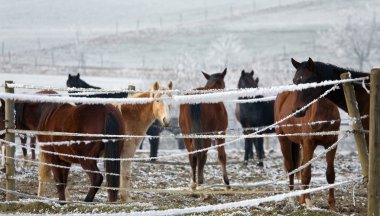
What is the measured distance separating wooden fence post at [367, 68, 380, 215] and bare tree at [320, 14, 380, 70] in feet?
234

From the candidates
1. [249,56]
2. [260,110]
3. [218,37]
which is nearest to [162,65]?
[249,56]

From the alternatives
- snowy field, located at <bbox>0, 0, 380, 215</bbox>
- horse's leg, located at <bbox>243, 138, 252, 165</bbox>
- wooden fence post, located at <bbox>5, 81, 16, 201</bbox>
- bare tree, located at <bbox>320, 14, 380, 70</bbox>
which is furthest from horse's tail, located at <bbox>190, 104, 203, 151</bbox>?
bare tree, located at <bbox>320, 14, 380, 70</bbox>

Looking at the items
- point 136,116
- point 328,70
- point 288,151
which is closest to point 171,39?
point 136,116

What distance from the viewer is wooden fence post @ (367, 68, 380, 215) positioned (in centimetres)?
410

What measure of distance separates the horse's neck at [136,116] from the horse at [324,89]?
9.88 feet

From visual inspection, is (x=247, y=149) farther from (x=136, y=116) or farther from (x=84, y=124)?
(x=84, y=124)

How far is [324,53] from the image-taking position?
259ft

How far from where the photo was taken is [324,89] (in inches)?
260

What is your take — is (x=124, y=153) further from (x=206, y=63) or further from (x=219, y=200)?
(x=206, y=63)

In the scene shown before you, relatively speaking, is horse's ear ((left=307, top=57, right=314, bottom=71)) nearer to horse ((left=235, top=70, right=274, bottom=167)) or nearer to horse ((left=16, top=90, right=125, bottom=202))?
horse ((left=16, top=90, right=125, bottom=202))

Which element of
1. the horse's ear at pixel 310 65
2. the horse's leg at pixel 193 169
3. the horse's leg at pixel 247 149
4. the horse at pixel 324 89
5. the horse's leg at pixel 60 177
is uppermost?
the horse's ear at pixel 310 65

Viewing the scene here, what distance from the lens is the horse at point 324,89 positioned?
6492 millimetres

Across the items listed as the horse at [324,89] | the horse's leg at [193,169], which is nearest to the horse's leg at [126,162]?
the horse's leg at [193,169]

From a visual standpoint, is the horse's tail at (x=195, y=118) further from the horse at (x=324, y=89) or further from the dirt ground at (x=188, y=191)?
the horse at (x=324, y=89)
